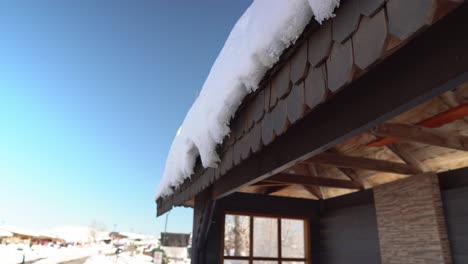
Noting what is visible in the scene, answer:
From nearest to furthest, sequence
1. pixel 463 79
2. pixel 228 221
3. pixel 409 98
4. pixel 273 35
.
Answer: pixel 463 79 → pixel 409 98 → pixel 273 35 → pixel 228 221

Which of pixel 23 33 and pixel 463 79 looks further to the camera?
pixel 23 33

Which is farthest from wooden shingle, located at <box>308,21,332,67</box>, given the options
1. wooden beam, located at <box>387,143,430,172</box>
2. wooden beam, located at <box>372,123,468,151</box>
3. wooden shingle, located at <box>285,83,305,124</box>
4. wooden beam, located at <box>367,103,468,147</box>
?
wooden beam, located at <box>387,143,430,172</box>

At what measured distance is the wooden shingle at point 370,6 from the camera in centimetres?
75

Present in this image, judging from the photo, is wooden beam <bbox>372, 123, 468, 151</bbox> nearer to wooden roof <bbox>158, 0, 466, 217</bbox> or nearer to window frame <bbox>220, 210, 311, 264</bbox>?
wooden roof <bbox>158, 0, 466, 217</bbox>

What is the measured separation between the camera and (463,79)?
0.71 m

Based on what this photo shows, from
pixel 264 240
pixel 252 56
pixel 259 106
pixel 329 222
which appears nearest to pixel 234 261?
pixel 264 240

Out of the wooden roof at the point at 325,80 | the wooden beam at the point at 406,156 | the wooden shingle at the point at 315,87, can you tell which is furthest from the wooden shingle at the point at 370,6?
the wooden beam at the point at 406,156

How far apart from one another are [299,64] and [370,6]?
0.39 m

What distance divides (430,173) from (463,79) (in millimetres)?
2701

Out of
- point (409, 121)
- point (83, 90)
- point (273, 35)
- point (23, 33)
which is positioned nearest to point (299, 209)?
point (409, 121)

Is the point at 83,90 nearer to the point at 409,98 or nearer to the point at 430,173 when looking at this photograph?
the point at 430,173

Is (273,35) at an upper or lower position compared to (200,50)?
lower

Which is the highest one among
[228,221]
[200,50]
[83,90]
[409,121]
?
[200,50]

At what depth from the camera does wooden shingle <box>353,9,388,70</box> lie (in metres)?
0.74
